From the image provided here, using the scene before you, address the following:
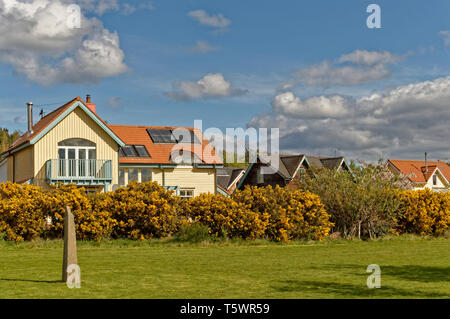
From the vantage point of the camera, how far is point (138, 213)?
22469 mm

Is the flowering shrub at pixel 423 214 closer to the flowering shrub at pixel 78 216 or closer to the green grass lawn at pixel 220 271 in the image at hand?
the green grass lawn at pixel 220 271

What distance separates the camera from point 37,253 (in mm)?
17875

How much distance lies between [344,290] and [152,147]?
30.1 meters

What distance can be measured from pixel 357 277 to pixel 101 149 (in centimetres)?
2548

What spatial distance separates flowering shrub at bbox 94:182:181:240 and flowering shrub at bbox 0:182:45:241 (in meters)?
2.21

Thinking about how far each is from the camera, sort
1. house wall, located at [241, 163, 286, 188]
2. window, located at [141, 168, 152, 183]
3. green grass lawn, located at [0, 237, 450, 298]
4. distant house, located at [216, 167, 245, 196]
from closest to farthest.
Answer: green grass lawn, located at [0, 237, 450, 298]
window, located at [141, 168, 152, 183]
house wall, located at [241, 163, 286, 188]
distant house, located at [216, 167, 245, 196]

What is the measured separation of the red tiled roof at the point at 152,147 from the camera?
37.7m

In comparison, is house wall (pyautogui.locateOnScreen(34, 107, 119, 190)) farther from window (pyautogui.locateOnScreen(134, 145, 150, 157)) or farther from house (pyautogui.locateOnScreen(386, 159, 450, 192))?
house (pyautogui.locateOnScreen(386, 159, 450, 192))

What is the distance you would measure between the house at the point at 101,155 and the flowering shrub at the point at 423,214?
14699mm

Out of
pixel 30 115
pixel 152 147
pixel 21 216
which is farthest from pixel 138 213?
pixel 30 115

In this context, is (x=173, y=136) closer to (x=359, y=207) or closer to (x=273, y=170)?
(x=273, y=170)

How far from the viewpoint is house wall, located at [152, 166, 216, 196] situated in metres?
38.2

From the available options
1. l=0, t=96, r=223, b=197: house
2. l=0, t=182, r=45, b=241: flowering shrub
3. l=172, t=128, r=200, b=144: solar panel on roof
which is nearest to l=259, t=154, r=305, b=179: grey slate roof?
l=0, t=96, r=223, b=197: house
